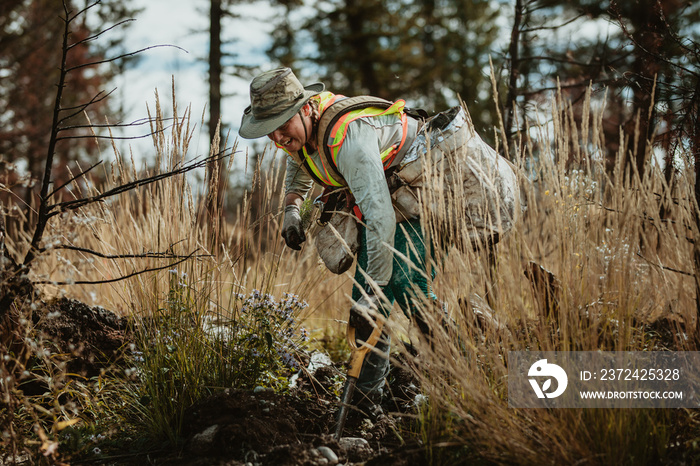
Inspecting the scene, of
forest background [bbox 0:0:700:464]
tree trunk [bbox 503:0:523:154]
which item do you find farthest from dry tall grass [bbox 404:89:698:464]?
tree trunk [bbox 503:0:523:154]

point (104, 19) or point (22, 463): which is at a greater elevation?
point (104, 19)

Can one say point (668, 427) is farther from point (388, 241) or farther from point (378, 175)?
point (378, 175)

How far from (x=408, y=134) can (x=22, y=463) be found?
223cm

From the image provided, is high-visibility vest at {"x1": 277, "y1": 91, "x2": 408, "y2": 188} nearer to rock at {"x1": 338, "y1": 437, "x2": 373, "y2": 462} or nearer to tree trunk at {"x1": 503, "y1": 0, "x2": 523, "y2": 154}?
rock at {"x1": 338, "y1": 437, "x2": 373, "y2": 462}

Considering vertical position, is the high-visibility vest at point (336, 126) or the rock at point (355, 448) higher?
the high-visibility vest at point (336, 126)

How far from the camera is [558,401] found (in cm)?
170

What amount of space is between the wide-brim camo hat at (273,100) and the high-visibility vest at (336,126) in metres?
0.13

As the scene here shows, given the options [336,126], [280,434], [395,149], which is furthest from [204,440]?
[395,149]

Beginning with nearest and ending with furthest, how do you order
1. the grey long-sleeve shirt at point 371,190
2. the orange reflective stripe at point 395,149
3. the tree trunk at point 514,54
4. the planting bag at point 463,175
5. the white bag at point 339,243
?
the grey long-sleeve shirt at point 371,190, the planting bag at point 463,175, the orange reflective stripe at point 395,149, the white bag at point 339,243, the tree trunk at point 514,54

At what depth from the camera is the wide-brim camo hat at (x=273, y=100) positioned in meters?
2.26

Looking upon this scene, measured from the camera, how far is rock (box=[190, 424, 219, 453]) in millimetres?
1987

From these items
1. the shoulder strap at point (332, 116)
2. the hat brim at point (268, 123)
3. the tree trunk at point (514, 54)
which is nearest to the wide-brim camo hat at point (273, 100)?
the hat brim at point (268, 123)

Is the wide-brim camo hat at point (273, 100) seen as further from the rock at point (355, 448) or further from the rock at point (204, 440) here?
the rock at point (355, 448)

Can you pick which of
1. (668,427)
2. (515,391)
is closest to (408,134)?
(515,391)
